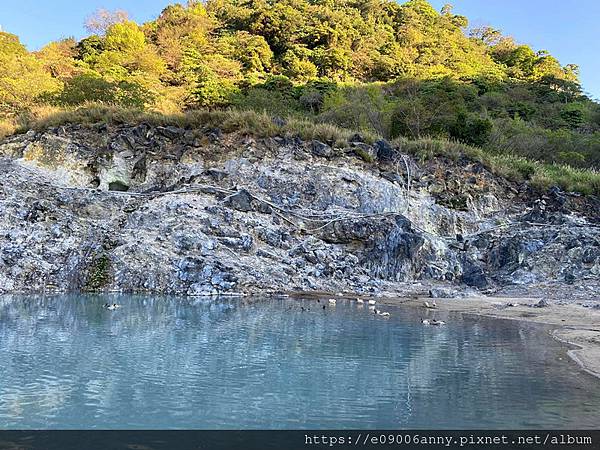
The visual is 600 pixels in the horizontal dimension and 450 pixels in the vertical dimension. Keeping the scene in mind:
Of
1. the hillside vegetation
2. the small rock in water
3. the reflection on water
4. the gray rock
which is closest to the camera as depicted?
the reflection on water

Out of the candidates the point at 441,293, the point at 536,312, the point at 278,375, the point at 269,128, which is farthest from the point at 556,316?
the point at 269,128

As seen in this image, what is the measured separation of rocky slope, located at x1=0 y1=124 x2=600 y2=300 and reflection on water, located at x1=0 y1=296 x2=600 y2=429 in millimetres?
4480

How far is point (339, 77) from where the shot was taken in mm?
45094

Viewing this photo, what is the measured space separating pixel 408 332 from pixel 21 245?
10.6 meters

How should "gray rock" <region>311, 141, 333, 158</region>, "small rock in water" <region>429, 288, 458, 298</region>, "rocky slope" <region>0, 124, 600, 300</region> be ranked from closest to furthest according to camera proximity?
"rocky slope" <region>0, 124, 600, 300</region>
"small rock in water" <region>429, 288, 458, 298</region>
"gray rock" <region>311, 141, 333, 158</region>

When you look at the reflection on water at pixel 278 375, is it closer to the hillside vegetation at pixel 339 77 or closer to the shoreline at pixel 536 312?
the shoreline at pixel 536 312

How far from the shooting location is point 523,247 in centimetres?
1616

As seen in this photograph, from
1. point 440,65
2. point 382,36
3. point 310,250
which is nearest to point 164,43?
point 382,36

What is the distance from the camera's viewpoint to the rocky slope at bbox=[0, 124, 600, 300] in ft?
44.5

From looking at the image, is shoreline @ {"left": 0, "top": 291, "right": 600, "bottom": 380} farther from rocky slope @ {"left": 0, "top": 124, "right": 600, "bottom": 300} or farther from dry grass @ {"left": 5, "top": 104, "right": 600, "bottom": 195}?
dry grass @ {"left": 5, "top": 104, "right": 600, "bottom": 195}

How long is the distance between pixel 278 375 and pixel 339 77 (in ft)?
140

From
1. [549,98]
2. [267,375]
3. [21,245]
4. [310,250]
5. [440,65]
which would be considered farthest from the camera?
[440,65]

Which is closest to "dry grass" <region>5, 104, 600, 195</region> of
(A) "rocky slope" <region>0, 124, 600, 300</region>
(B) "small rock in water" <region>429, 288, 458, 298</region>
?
(A) "rocky slope" <region>0, 124, 600, 300</region>

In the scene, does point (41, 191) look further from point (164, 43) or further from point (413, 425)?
point (164, 43)
